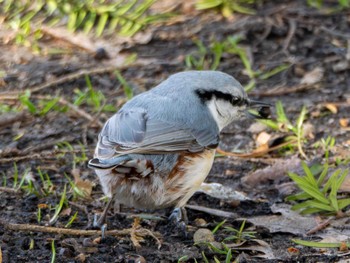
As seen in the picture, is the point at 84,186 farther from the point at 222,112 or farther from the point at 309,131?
the point at 309,131

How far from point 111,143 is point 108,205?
0.36 metres

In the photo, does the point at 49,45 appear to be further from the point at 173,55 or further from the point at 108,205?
the point at 108,205

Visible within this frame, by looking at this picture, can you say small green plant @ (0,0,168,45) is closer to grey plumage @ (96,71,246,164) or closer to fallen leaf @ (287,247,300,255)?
grey plumage @ (96,71,246,164)

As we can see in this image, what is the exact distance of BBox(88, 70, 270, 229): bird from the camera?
3578mm

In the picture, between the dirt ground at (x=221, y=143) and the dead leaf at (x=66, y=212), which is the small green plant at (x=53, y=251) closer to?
the dirt ground at (x=221, y=143)

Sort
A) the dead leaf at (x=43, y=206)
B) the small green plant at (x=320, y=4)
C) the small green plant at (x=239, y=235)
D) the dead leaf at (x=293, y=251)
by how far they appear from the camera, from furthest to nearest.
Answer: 1. the small green plant at (x=320, y=4)
2. the dead leaf at (x=43, y=206)
3. the small green plant at (x=239, y=235)
4. the dead leaf at (x=293, y=251)

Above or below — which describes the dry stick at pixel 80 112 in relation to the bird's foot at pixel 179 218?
above

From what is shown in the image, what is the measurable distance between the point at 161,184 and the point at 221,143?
4.67ft

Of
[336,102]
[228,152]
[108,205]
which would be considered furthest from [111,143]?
[336,102]

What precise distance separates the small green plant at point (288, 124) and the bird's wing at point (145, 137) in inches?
43.7

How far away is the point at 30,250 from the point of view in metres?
3.43

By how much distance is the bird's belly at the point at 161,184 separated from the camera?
11.9ft

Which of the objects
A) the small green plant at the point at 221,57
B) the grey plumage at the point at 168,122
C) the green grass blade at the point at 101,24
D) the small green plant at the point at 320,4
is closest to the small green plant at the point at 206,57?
the small green plant at the point at 221,57

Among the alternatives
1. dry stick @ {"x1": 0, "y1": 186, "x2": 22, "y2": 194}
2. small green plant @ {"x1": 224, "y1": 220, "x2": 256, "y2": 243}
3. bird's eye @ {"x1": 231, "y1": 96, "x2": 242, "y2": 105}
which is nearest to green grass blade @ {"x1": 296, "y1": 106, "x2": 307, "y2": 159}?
bird's eye @ {"x1": 231, "y1": 96, "x2": 242, "y2": 105}
